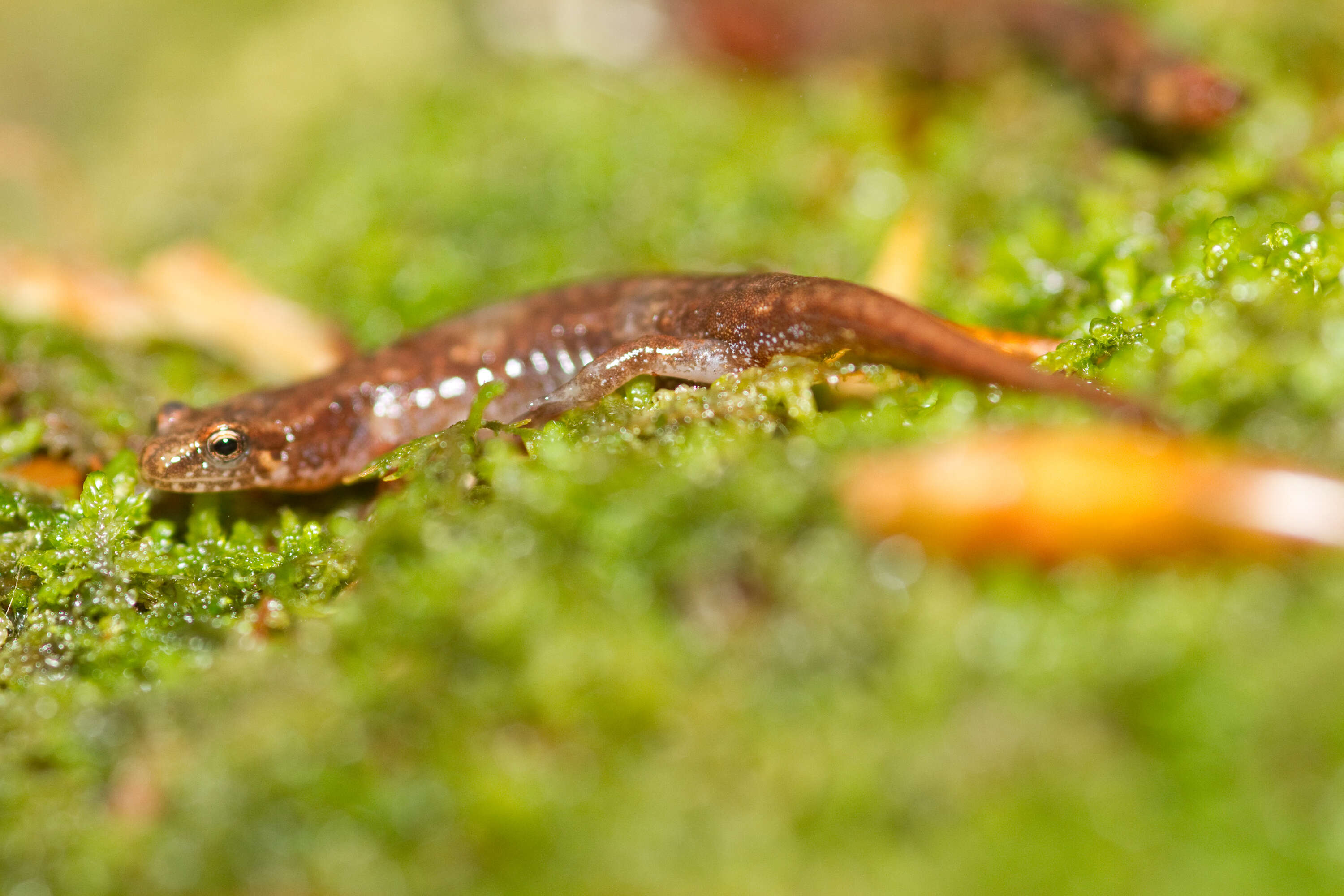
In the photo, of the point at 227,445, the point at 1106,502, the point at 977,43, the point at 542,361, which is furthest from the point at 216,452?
the point at 977,43

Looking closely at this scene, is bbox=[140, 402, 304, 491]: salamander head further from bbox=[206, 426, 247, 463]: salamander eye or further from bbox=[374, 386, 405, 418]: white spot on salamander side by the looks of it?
bbox=[374, 386, 405, 418]: white spot on salamander side

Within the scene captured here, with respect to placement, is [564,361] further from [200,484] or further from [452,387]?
[200,484]

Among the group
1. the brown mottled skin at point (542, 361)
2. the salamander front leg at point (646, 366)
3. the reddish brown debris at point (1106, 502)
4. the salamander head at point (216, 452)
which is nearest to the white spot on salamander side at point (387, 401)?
the brown mottled skin at point (542, 361)

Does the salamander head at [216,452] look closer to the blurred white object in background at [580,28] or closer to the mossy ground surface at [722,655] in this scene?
the mossy ground surface at [722,655]

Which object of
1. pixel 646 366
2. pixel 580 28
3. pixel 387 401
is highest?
pixel 580 28

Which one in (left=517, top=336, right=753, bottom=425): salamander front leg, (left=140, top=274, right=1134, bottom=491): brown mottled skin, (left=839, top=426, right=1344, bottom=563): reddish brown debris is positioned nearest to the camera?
(left=839, top=426, right=1344, bottom=563): reddish brown debris

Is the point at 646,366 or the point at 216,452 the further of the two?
the point at 216,452

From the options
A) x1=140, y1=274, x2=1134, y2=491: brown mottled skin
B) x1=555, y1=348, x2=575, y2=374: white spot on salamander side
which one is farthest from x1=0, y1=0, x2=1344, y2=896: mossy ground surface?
x1=555, y1=348, x2=575, y2=374: white spot on salamander side

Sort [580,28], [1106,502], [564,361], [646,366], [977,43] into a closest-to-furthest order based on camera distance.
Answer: [1106,502] → [646,366] → [564,361] → [977,43] → [580,28]

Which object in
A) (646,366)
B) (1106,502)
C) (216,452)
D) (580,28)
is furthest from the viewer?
(580,28)

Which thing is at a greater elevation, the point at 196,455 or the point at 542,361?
the point at 542,361
